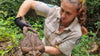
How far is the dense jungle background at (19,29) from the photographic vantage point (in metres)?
1.90

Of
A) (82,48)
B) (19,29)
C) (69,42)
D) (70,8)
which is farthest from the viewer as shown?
(82,48)

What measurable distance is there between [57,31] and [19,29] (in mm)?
696

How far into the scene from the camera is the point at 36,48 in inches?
52.1

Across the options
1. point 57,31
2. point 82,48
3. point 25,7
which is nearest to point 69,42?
point 57,31

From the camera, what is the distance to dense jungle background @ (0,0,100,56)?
190 cm

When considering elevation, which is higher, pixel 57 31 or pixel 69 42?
pixel 57 31

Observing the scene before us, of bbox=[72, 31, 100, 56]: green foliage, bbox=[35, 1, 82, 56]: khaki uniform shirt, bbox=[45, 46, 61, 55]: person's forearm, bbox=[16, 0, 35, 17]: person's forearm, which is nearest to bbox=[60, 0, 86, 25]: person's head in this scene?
bbox=[35, 1, 82, 56]: khaki uniform shirt

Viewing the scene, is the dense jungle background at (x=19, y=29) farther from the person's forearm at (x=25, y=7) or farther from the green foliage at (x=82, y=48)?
the person's forearm at (x=25, y=7)

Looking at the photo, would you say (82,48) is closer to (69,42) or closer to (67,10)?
(69,42)

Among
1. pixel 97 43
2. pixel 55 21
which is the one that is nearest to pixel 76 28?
pixel 55 21

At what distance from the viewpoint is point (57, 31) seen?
2061mm

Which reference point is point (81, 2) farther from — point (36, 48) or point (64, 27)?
point (36, 48)

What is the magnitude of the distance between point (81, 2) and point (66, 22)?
1.25 feet

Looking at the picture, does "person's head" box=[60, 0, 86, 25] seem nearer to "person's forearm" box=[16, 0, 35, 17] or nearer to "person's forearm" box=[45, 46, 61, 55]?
"person's forearm" box=[45, 46, 61, 55]
